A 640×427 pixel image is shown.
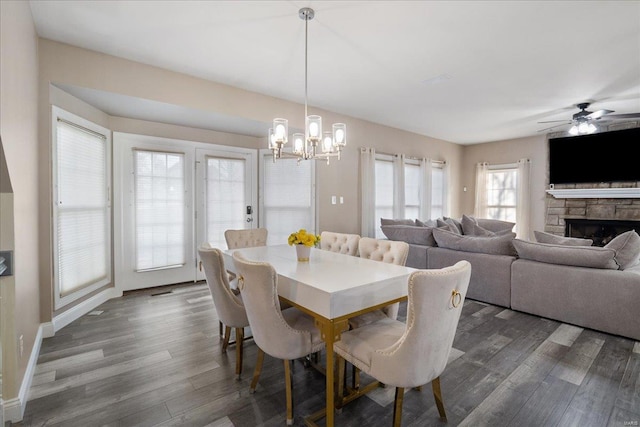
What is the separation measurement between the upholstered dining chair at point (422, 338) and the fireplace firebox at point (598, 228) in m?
6.74

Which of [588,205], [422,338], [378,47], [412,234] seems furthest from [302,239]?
[588,205]

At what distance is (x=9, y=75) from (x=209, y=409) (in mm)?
2369

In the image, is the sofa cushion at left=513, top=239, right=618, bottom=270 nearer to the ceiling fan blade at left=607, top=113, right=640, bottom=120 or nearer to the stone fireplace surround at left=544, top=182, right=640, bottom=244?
the ceiling fan blade at left=607, top=113, right=640, bottom=120

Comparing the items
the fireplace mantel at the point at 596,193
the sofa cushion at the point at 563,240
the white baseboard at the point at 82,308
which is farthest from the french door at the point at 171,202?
the fireplace mantel at the point at 596,193

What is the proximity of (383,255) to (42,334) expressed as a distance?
323 cm

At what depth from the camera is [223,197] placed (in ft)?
15.9

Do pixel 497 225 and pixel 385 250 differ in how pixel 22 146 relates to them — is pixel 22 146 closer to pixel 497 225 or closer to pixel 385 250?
pixel 385 250

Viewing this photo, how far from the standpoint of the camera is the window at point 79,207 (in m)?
3.09

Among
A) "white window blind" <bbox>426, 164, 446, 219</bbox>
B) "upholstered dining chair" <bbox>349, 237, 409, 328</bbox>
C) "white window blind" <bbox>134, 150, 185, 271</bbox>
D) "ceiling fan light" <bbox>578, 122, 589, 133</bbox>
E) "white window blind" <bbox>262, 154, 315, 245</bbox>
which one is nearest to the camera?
"upholstered dining chair" <bbox>349, 237, 409, 328</bbox>

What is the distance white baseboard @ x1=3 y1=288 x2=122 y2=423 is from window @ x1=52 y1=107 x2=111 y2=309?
13cm

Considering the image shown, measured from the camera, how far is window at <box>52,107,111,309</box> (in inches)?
121

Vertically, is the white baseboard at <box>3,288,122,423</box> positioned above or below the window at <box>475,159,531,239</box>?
below

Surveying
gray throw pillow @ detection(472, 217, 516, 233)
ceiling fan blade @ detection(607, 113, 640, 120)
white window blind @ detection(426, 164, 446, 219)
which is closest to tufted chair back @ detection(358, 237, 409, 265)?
ceiling fan blade @ detection(607, 113, 640, 120)

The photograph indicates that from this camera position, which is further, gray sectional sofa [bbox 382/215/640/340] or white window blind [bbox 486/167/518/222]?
white window blind [bbox 486/167/518/222]
